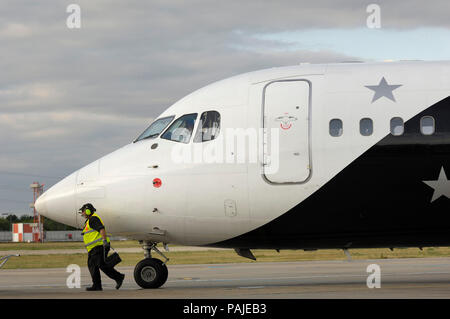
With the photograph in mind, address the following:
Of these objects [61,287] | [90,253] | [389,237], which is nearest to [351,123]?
[389,237]

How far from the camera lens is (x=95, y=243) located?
701 inches

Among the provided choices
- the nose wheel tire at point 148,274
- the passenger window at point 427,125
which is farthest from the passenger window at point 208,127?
the passenger window at point 427,125

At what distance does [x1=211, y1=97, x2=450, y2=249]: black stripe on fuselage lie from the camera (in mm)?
15867

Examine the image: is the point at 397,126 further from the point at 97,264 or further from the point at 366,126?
the point at 97,264

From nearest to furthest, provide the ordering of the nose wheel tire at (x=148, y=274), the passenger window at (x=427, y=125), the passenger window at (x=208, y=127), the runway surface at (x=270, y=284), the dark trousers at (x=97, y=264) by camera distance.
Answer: the runway surface at (x=270, y=284) < the passenger window at (x=427, y=125) < the passenger window at (x=208, y=127) < the dark trousers at (x=97, y=264) < the nose wheel tire at (x=148, y=274)

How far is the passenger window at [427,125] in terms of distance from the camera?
15945 millimetres

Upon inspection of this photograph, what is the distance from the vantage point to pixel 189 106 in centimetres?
1783

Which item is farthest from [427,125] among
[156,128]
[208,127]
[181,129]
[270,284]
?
[270,284]

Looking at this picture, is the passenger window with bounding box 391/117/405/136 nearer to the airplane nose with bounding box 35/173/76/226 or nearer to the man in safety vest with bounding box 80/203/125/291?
the man in safety vest with bounding box 80/203/125/291

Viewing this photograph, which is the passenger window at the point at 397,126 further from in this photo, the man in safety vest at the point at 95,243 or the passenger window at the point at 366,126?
the man in safety vest at the point at 95,243

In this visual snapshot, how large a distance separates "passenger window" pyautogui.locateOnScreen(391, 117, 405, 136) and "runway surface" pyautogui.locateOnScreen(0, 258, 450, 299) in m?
3.30

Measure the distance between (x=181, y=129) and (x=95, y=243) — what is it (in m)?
3.32

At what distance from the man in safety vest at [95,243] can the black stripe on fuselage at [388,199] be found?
13.1 ft
